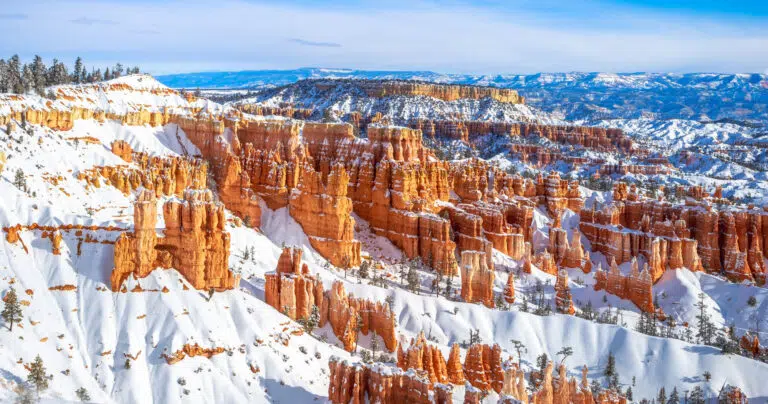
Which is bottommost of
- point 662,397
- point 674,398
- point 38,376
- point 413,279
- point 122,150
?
point 662,397

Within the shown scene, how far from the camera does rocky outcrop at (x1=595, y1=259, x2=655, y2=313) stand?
84.1 meters

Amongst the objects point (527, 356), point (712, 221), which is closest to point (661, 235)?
point (712, 221)

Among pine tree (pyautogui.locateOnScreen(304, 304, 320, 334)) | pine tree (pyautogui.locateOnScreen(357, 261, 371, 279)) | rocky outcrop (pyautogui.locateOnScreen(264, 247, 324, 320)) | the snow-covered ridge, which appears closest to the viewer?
pine tree (pyautogui.locateOnScreen(304, 304, 320, 334))

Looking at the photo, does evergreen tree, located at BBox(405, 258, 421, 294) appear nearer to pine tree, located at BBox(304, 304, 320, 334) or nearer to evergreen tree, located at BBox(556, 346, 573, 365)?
pine tree, located at BBox(304, 304, 320, 334)

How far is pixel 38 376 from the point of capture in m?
45.9

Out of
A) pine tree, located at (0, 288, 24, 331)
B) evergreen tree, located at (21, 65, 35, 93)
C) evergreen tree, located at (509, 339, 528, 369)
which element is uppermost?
evergreen tree, located at (21, 65, 35, 93)

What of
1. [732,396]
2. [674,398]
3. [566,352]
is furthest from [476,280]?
[732,396]

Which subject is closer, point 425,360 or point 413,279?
point 425,360

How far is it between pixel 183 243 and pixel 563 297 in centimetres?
4730

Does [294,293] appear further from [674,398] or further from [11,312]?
[674,398]

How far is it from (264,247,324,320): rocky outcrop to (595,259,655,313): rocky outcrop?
137ft

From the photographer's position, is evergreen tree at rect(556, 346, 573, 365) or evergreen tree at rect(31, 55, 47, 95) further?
evergreen tree at rect(31, 55, 47, 95)

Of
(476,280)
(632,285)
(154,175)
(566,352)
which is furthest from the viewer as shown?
(632,285)

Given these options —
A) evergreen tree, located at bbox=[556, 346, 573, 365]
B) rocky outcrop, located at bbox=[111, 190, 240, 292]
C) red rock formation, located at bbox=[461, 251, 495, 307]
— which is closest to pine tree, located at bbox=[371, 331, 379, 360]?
rocky outcrop, located at bbox=[111, 190, 240, 292]
